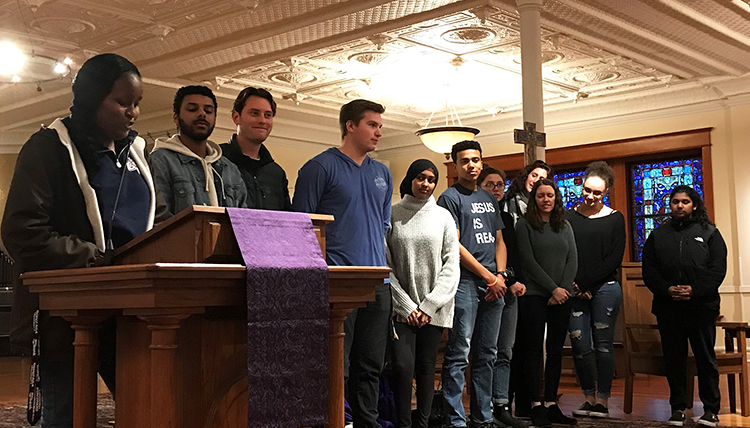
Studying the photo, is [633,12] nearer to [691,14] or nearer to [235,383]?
[691,14]

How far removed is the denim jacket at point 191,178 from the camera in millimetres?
2590

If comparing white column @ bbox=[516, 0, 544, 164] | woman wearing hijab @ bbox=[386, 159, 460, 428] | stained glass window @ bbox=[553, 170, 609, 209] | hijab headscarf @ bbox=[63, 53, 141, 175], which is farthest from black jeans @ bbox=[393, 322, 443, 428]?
stained glass window @ bbox=[553, 170, 609, 209]

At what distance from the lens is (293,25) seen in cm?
720

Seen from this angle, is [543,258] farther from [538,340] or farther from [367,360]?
[367,360]

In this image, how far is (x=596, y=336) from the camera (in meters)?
4.86

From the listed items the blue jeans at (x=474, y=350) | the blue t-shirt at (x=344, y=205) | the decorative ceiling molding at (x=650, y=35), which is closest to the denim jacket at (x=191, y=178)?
the blue t-shirt at (x=344, y=205)

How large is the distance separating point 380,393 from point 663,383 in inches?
151

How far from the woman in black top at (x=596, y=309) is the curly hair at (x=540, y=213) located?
451mm

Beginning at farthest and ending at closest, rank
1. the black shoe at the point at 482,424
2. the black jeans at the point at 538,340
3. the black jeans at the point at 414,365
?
the black jeans at the point at 538,340 < the black shoe at the point at 482,424 < the black jeans at the point at 414,365

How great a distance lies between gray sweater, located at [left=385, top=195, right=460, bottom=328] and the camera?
12.4 ft

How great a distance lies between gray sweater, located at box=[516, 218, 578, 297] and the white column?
1.25m

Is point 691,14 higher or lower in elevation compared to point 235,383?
higher

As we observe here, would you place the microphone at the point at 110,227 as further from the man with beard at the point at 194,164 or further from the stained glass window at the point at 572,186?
the stained glass window at the point at 572,186

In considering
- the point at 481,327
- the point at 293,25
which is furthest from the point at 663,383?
the point at 293,25
